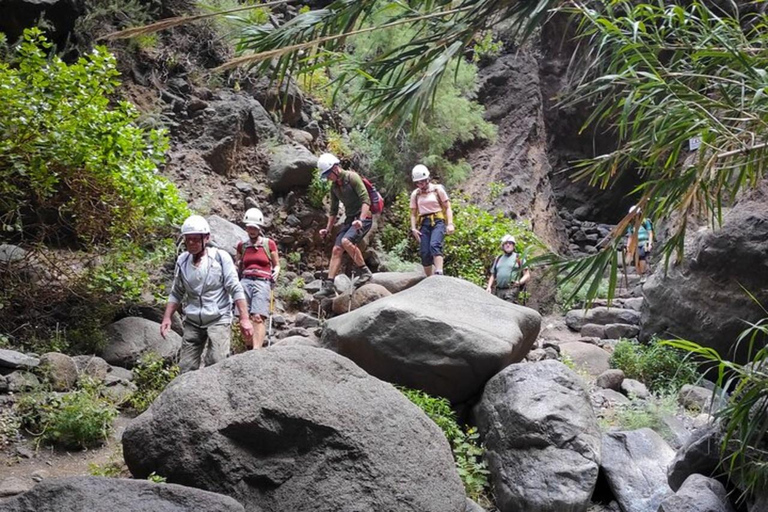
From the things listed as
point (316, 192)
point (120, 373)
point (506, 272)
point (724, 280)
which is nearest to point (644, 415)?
point (724, 280)

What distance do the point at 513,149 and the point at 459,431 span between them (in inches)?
426

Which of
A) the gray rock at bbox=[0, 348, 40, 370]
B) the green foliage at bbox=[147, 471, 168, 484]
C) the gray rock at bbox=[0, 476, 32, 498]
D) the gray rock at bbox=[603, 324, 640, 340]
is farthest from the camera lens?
the gray rock at bbox=[603, 324, 640, 340]

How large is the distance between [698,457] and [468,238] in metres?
7.81

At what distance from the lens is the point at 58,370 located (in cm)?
687

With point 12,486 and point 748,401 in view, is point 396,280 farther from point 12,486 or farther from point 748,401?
point 748,401

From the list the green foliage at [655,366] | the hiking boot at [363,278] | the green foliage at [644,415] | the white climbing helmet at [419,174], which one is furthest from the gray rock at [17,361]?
the green foliage at [655,366]

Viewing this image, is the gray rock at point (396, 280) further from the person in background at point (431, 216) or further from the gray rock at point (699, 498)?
the gray rock at point (699, 498)

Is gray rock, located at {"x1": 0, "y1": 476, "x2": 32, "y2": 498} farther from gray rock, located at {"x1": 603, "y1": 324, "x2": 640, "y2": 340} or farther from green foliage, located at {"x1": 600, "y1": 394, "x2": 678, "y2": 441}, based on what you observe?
gray rock, located at {"x1": 603, "y1": 324, "x2": 640, "y2": 340}

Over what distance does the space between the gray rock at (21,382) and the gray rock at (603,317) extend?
8.44m

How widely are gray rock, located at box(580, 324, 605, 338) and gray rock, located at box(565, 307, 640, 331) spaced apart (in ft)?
0.58

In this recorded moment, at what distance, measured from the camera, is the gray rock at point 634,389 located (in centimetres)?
873

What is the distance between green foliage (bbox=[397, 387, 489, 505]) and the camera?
258 inches

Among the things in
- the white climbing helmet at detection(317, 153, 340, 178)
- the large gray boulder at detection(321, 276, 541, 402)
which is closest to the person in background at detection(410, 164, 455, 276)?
the white climbing helmet at detection(317, 153, 340, 178)

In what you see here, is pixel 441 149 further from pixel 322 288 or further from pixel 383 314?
pixel 383 314
